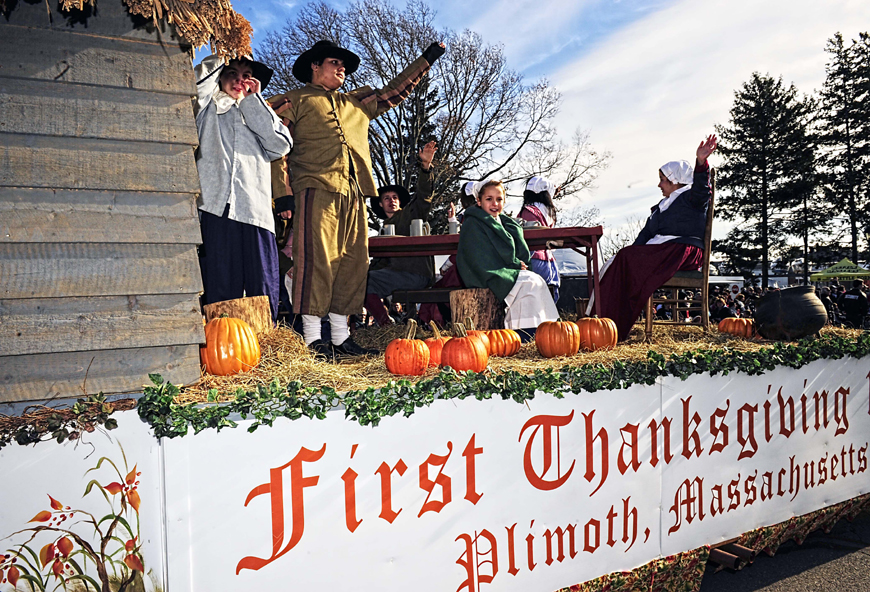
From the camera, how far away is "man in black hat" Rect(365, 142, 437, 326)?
237 inches

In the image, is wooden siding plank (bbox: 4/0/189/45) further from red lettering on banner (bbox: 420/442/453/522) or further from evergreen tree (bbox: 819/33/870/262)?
evergreen tree (bbox: 819/33/870/262)

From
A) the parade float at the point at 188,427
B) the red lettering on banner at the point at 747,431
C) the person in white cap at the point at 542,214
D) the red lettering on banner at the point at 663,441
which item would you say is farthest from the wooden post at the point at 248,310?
the person in white cap at the point at 542,214

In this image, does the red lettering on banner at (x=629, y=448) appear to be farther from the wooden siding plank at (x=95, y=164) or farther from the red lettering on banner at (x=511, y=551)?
the wooden siding plank at (x=95, y=164)

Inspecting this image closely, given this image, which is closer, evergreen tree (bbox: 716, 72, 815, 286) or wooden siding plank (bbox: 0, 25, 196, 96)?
wooden siding plank (bbox: 0, 25, 196, 96)

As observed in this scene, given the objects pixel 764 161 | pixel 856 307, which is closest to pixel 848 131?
pixel 764 161

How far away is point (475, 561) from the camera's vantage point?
215 cm

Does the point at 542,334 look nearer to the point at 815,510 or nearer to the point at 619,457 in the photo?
the point at 619,457

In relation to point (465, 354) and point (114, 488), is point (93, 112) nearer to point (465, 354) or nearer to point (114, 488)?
point (114, 488)

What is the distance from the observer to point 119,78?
206 centimetres

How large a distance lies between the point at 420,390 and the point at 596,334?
191cm

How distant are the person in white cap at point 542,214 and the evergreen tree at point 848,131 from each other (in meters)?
32.8

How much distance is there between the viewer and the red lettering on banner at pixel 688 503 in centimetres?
263

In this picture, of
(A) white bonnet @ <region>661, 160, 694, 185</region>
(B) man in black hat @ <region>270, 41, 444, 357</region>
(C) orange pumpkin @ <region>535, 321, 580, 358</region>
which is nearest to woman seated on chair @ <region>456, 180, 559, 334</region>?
(C) orange pumpkin @ <region>535, 321, 580, 358</region>

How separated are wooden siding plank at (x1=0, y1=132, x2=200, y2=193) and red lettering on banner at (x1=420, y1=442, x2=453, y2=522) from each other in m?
1.30
